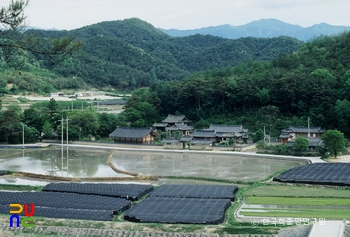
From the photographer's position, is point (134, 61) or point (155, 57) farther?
point (155, 57)

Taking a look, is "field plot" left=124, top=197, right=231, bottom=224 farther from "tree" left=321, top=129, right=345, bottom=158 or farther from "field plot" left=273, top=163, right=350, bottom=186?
"tree" left=321, top=129, right=345, bottom=158

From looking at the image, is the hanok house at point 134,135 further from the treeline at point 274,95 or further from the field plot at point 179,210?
the field plot at point 179,210

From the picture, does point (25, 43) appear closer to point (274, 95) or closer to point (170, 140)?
point (170, 140)

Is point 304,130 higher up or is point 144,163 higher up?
point 304,130

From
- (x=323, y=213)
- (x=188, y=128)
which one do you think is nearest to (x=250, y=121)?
(x=188, y=128)

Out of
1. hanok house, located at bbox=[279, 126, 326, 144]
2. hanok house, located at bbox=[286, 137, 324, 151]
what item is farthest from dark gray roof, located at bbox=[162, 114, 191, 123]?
hanok house, located at bbox=[286, 137, 324, 151]

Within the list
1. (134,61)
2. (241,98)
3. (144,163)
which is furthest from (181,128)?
(134,61)

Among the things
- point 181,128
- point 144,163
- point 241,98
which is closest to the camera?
point 144,163

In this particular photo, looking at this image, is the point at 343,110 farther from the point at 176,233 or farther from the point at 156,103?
the point at 176,233
